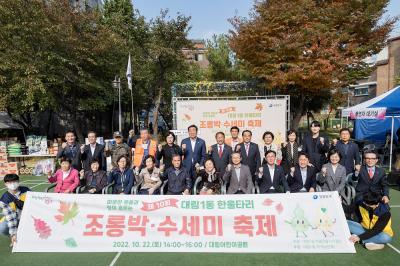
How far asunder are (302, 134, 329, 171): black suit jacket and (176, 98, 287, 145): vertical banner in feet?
11.8

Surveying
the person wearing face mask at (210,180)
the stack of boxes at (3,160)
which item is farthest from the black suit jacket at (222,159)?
the stack of boxes at (3,160)

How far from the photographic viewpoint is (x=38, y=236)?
459cm

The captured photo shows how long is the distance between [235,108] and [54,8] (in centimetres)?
904

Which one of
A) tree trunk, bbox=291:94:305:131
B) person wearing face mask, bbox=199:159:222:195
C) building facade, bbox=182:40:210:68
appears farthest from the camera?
building facade, bbox=182:40:210:68

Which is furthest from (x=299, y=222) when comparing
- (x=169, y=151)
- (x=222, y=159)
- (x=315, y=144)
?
(x=169, y=151)

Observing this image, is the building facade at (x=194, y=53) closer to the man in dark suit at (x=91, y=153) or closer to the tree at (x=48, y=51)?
the tree at (x=48, y=51)

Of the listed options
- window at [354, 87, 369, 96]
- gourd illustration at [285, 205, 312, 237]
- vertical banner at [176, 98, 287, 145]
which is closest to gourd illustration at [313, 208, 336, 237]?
gourd illustration at [285, 205, 312, 237]

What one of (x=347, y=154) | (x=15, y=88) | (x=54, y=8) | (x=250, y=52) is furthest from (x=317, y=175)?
(x=54, y=8)

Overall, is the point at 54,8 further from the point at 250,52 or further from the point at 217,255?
the point at 217,255

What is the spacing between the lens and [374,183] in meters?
4.86

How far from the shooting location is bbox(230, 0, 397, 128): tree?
1178 centimetres

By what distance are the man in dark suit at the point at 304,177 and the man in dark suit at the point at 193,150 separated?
1.81 meters

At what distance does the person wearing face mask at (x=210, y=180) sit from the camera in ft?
18.3

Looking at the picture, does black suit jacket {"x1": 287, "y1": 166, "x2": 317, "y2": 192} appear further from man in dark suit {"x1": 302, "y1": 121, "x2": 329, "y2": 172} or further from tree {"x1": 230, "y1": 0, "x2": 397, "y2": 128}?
tree {"x1": 230, "y1": 0, "x2": 397, "y2": 128}
